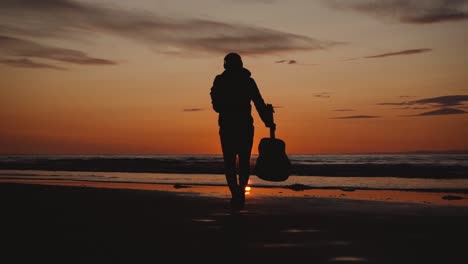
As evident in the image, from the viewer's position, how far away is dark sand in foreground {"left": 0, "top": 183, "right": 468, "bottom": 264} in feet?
13.5

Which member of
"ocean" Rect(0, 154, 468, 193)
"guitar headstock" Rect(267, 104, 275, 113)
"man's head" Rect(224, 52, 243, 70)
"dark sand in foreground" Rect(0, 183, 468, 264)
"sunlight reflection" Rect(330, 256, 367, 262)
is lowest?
"sunlight reflection" Rect(330, 256, 367, 262)

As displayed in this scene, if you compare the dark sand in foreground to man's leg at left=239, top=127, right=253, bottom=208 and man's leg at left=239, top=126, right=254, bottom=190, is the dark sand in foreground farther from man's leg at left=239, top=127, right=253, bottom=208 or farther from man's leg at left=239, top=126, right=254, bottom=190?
man's leg at left=239, top=126, right=254, bottom=190

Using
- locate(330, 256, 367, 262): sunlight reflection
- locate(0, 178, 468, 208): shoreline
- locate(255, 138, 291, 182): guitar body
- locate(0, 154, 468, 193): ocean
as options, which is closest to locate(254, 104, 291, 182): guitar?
locate(255, 138, 291, 182): guitar body

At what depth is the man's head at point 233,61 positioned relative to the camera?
7.62 m

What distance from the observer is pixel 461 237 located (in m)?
5.19

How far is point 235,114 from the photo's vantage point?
7.52 meters

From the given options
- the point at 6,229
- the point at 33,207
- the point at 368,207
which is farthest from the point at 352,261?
the point at 33,207

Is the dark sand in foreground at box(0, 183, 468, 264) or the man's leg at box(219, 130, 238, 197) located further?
the man's leg at box(219, 130, 238, 197)

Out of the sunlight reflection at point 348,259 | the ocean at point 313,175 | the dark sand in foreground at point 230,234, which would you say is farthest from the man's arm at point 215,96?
the ocean at point 313,175

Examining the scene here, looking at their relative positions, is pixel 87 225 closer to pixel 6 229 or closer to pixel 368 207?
pixel 6 229

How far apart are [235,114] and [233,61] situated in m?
0.73

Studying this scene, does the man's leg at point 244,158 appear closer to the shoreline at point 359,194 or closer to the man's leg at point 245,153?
the man's leg at point 245,153

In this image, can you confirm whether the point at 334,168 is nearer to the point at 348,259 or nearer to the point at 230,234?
the point at 230,234

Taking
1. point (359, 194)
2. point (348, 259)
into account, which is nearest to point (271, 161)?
point (348, 259)
